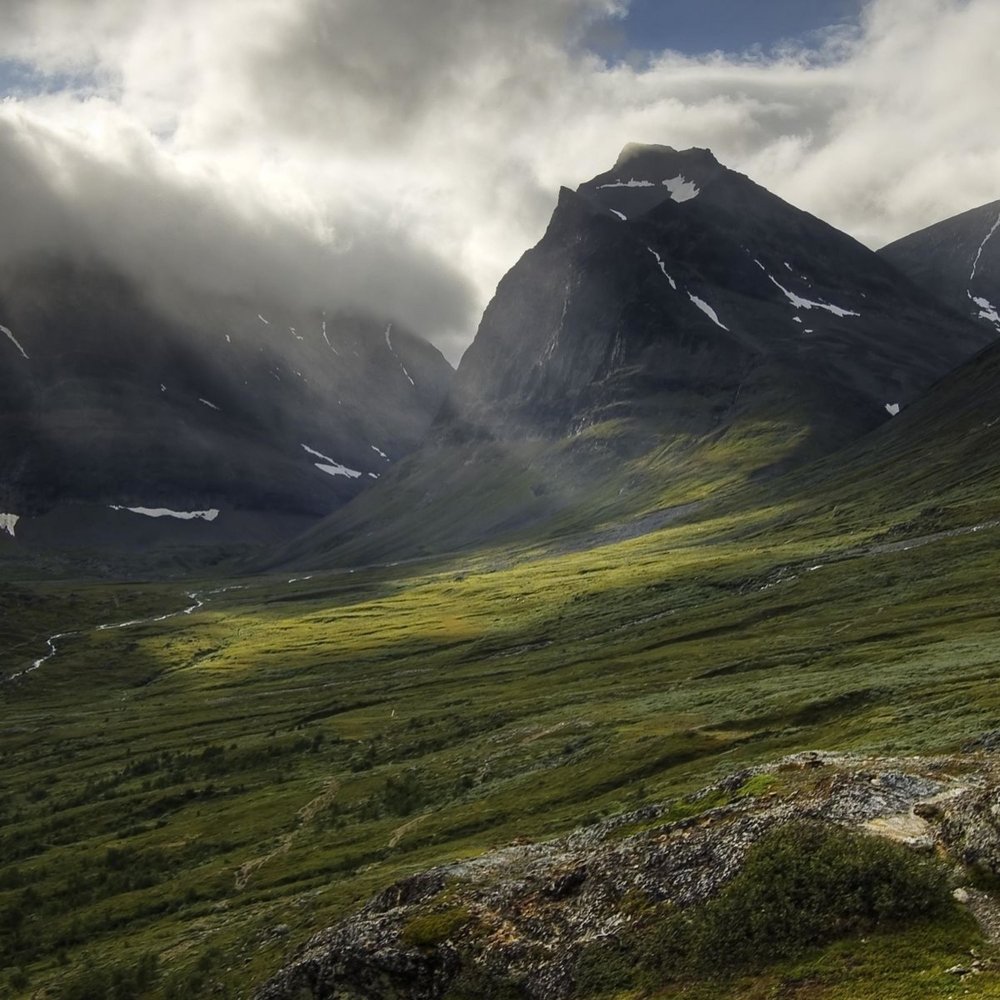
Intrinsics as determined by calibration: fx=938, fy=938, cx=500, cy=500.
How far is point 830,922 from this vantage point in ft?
89.2

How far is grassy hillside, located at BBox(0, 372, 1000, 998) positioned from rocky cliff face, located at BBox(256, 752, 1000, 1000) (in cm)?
456

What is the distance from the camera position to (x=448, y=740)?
9906 centimetres

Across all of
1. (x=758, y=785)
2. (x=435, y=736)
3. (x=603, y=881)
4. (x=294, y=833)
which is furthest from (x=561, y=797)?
(x=603, y=881)

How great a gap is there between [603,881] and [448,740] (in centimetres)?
6730

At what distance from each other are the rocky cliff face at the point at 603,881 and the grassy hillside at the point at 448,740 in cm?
456

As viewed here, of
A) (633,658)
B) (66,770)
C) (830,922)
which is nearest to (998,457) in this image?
(633,658)

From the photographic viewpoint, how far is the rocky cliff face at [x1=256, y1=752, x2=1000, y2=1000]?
30.3m

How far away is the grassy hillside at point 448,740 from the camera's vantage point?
55375 mm

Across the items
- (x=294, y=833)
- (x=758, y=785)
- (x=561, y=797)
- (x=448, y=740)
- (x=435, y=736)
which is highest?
(x=758, y=785)

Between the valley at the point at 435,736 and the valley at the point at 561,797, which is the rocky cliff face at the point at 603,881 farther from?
the valley at the point at 435,736

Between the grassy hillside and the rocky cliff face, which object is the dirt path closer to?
the grassy hillside

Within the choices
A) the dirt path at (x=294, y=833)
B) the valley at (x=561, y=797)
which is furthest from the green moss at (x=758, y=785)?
the dirt path at (x=294, y=833)

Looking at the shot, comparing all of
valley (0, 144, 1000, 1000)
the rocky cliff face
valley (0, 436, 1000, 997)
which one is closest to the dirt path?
valley (0, 436, 1000, 997)

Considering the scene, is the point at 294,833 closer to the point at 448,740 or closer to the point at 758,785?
the point at 448,740
